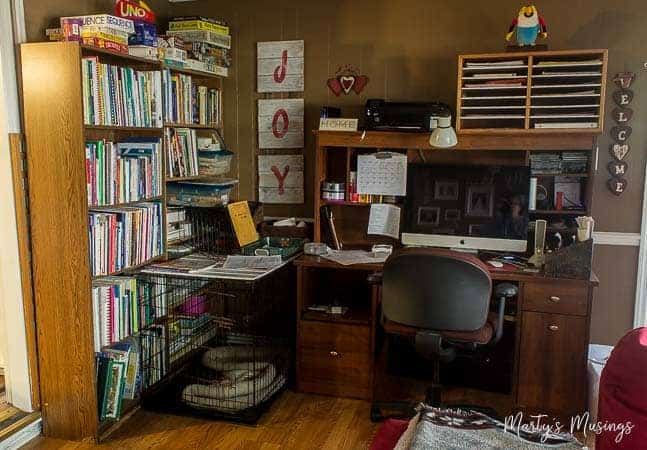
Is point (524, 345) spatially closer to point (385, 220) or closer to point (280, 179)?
point (385, 220)

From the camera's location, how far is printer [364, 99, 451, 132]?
9.96ft

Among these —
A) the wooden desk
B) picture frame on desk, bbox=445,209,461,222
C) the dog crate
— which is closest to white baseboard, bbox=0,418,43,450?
the dog crate

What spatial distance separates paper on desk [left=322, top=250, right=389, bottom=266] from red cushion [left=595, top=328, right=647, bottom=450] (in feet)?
5.69

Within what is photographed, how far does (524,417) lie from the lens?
2809mm

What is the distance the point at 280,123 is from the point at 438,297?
1717 millimetres

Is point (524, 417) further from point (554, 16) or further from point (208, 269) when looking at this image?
point (554, 16)

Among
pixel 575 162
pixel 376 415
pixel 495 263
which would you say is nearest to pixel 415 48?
pixel 575 162

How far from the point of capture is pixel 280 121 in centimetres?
364

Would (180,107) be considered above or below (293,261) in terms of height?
above

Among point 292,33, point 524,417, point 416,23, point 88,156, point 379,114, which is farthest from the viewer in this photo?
point 292,33

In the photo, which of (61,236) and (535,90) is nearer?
(61,236)

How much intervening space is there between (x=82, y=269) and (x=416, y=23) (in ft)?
7.31

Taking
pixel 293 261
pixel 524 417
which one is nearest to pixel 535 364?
pixel 524 417

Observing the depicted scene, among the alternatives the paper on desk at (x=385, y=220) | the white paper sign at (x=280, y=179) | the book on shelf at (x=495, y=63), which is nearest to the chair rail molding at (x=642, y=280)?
the book on shelf at (x=495, y=63)
